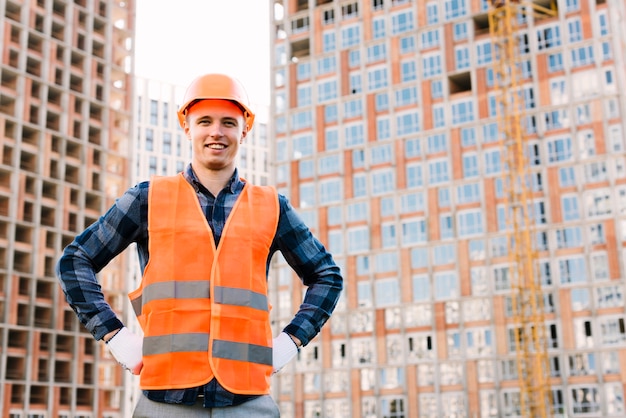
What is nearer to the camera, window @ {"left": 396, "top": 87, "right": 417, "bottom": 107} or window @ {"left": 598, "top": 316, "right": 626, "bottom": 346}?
window @ {"left": 598, "top": 316, "right": 626, "bottom": 346}

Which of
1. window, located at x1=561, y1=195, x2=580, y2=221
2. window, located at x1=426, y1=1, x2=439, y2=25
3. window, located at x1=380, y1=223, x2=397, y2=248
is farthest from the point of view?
window, located at x1=426, y1=1, x2=439, y2=25

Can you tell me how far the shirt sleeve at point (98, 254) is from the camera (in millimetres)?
3852

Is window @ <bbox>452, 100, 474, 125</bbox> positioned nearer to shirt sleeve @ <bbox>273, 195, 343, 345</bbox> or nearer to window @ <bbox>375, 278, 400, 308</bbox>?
window @ <bbox>375, 278, 400, 308</bbox>

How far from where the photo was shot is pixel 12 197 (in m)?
79.5

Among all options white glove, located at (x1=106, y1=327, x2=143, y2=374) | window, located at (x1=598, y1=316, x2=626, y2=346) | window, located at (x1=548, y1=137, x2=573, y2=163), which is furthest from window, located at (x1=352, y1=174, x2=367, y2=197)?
white glove, located at (x1=106, y1=327, x2=143, y2=374)

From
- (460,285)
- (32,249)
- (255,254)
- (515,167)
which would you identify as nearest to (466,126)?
(515,167)

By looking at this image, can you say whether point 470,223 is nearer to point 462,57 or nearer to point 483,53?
point 462,57

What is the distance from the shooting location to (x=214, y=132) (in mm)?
4039

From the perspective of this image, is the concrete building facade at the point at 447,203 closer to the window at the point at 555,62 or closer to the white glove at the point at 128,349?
the window at the point at 555,62

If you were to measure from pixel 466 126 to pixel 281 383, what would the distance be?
29166 millimetres

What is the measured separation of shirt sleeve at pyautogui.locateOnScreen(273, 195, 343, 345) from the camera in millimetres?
4145

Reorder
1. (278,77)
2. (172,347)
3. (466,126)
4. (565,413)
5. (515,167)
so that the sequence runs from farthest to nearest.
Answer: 1. (278,77)
2. (466,126)
3. (515,167)
4. (565,413)
5. (172,347)

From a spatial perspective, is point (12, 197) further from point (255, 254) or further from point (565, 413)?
point (255, 254)

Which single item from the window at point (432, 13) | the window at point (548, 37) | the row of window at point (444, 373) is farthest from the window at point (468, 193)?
the window at point (432, 13)
